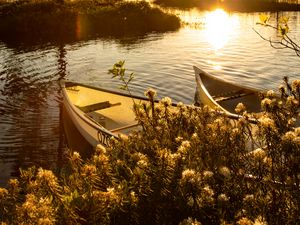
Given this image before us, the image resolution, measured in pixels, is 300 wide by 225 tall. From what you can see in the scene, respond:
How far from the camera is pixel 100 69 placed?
25734 millimetres

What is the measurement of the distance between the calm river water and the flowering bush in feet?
27.9

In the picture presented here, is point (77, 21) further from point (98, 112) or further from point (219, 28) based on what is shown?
point (98, 112)

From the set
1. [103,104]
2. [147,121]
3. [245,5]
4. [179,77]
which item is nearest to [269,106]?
[147,121]

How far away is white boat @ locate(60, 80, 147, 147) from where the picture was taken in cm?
1154

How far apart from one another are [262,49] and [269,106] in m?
28.0

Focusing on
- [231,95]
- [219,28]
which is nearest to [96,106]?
[231,95]

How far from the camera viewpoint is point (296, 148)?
3869mm

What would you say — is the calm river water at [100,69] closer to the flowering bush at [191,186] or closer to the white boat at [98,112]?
the white boat at [98,112]

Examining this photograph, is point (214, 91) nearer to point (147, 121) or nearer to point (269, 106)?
point (147, 121)

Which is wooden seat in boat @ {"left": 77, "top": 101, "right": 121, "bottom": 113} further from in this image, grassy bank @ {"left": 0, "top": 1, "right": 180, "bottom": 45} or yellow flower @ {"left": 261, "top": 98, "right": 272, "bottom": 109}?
grassy bank @ {"left": 0, "top": 1, "right": 180, "bottom": 45}

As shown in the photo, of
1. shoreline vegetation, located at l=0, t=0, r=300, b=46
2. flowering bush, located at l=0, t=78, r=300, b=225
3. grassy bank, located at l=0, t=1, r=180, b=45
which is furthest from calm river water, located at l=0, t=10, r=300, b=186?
flowering bush, located at l=0, t=78, r=300, b=225

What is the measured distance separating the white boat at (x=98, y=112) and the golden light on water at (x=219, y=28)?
18.0 metres

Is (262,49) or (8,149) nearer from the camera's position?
(8,149)

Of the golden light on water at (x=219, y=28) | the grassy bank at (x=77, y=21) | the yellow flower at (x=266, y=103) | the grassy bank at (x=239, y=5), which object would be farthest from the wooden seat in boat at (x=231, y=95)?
the grassy bank at (x=239, y=5)
